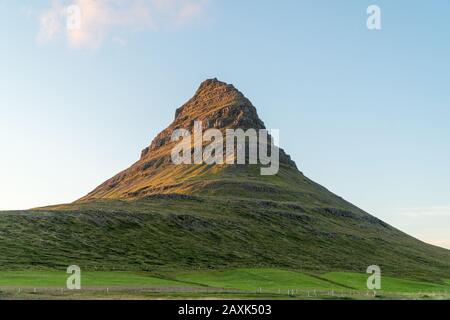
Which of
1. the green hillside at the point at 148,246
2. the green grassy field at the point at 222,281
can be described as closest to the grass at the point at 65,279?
the green grassy field at the point at 222,281

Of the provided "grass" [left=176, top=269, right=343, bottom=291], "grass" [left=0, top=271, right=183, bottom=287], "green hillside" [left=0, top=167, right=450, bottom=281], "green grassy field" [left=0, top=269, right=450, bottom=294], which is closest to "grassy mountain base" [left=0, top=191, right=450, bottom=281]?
"green hillside" [left=0, top=167, right=450, bottom=281]

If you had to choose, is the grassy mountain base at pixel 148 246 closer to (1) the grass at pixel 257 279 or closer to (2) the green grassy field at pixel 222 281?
(2) the green grassy field at pixel 222 281

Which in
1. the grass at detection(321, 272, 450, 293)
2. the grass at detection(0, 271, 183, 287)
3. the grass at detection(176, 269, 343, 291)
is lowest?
the grass at detection(321, 272, 450, 293)

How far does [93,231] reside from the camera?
529ft

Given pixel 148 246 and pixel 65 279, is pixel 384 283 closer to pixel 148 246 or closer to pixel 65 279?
pixel 148 246

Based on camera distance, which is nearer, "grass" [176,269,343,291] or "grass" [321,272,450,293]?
"grass" [176,269,343,291]

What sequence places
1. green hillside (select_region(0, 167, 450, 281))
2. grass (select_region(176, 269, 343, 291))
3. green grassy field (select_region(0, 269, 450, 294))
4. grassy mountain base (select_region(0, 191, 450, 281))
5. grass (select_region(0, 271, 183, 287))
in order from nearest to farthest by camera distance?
grass (select_region(0, 271, 183, 287)) < green grassy field (select_region(0, 269, 450, 294)) < grass (select_region(176, 269, 343, 291)) < grassy mountain base (select_region(0, 191, 450, 281)) < green hillside (select_region(0, 167, 450, 281))

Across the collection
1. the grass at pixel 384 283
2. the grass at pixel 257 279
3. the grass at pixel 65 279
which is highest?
the grass at pixel 65 279

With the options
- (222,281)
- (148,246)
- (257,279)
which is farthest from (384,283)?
(148,246)

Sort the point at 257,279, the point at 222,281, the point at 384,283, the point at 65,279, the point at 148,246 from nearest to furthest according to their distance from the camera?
the point at 65,279
the point at 222,281
the point at 257,279
the point at 384,283
the point at 148,246

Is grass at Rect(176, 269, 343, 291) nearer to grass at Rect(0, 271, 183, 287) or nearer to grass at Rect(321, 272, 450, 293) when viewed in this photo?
grass at Rect(321, 272, 450, 293)
